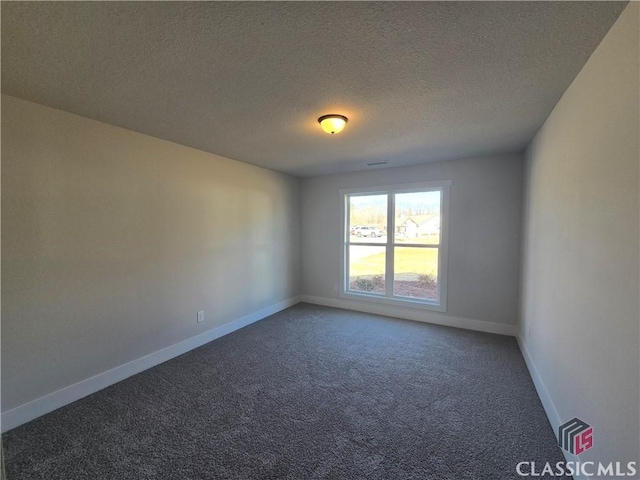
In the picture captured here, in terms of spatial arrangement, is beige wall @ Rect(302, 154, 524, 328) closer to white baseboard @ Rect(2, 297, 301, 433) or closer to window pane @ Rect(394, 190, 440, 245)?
window pane @ Rect(394, 190, 440, 245)

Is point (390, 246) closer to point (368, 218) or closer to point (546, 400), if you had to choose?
point (368, 218)

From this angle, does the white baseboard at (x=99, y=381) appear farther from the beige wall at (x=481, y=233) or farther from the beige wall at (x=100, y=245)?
the beige wall at (x=481, y=233)

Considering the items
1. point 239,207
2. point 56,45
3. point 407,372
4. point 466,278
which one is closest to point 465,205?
point 466,278

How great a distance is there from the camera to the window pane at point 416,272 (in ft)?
13.8

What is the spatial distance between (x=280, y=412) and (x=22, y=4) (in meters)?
2.78

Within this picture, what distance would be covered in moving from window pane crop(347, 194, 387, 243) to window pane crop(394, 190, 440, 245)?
0.79 feet

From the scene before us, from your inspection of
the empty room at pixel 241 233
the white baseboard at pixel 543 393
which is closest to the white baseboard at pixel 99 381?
the empty room at pixel 241 233

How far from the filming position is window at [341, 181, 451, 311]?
4.16 meters

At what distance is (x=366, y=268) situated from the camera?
4.84 metres

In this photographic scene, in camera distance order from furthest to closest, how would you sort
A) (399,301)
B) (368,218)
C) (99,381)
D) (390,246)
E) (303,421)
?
(368,218) < (390,246) < (399,301) < (99,381) < (303,421)

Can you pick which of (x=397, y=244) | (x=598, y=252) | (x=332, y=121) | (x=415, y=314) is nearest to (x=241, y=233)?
(x=332, y=121)

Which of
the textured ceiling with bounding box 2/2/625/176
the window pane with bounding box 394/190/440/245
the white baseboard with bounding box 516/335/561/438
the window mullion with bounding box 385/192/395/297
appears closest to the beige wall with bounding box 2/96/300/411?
the textured ceiling with bounding box 2/2/625/176

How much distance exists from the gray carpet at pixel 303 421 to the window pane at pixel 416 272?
1.13 metres

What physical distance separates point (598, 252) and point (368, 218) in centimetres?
342
